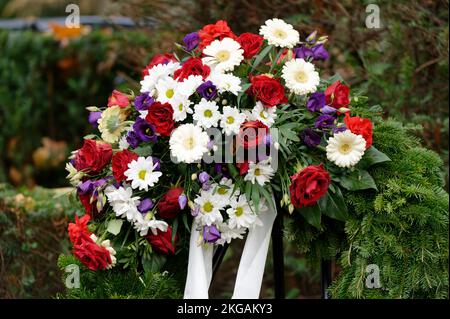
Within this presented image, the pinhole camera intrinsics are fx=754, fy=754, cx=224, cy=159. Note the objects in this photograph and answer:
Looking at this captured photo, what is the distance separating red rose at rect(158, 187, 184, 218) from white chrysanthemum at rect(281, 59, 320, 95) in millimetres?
516

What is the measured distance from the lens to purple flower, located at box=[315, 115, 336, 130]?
2510 mm

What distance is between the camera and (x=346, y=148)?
247 centimetres

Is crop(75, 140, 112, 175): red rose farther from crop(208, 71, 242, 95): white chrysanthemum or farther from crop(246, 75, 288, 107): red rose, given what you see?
→ crop(246, 75, 288, 107): red rose

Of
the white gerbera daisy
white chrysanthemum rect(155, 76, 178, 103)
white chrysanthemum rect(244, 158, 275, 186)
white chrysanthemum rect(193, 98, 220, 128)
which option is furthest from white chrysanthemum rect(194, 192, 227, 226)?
white chrysanthemum rect(155, 76, 178, 103)

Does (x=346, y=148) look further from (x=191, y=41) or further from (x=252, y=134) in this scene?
(x=191, y=41)

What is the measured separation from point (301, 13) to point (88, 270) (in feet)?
8.61

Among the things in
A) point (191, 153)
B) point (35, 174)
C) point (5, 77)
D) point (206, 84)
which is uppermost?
point (206, 84)

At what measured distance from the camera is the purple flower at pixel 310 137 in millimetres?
2477

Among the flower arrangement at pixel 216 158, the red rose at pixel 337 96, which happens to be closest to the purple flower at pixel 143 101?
the flower arrangement at pixel 216 158

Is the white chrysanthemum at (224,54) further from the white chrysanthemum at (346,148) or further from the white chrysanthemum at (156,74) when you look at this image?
the white chrysanthemum at (346,148)

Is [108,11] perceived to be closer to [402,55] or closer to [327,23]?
[327,23]

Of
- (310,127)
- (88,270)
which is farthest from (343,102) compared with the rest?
(88,270)

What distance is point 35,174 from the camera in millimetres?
7211

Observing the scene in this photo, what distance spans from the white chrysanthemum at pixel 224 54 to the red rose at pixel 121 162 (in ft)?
1.36
